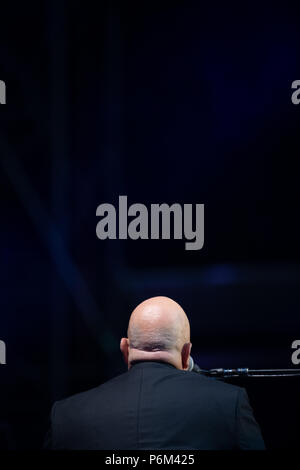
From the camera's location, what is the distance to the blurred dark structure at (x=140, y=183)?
2807mm

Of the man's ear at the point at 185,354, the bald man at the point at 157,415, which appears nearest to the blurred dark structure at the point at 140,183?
the man's ear at the point at 185,354

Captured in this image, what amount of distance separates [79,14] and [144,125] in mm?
630

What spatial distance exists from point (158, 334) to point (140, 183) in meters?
1.26

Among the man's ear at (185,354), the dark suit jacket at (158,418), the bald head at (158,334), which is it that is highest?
the bald head at (158,334)

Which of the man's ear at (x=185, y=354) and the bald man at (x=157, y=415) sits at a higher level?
the man's ear at (x=185, y=354)

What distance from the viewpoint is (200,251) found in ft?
9.30

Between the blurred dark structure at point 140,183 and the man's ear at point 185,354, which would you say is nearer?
the man's ear at point 185,354

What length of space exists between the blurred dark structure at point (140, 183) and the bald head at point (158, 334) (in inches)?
44.6

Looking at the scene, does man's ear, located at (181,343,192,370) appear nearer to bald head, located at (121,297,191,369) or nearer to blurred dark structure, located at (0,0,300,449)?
bald head, located at (121,297,191,369)

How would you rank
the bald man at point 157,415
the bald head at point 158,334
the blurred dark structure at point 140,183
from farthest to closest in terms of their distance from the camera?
the blurred dark structure at point 140,183 → the bald head at point 158,334 → the bald man at point 157,415

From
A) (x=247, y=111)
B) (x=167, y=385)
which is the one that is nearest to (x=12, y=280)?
(x=247, y=111)

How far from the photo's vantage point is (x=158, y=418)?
1526 mm

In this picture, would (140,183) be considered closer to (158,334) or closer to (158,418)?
(158,334)

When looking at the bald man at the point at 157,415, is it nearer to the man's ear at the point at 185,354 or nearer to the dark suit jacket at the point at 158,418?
the dark suit jacket at the point at 158,418
